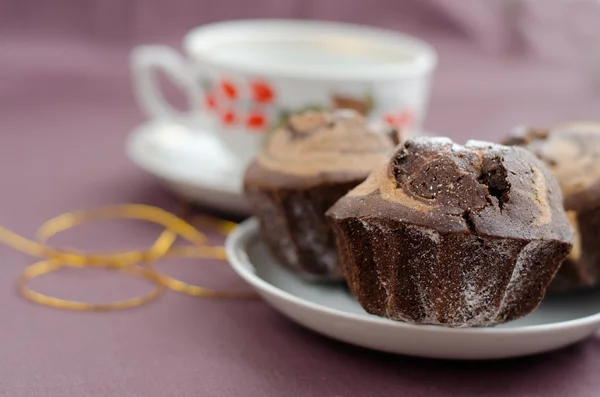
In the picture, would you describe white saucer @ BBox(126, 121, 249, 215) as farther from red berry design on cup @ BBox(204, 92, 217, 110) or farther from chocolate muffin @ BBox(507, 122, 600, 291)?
chocolate muffin @ BBox(507, 122, 600, 291)

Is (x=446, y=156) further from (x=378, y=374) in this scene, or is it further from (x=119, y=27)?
(x=119, y=27)

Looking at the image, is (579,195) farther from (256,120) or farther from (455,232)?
(256,120)

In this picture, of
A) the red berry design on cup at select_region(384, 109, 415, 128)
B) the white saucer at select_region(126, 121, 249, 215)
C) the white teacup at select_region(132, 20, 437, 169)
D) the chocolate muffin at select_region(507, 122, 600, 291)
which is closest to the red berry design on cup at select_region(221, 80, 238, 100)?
the white teacup at select_region(132, 20, 437, 169)

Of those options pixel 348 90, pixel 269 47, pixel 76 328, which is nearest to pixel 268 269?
pixel 76 328

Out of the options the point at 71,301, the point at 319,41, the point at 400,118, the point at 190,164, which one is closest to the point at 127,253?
the point at 71,301

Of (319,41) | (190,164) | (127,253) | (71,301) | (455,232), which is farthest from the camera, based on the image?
(319,41)
